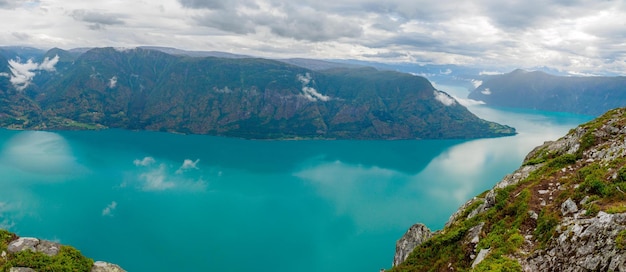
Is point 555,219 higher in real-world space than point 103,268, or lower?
higher

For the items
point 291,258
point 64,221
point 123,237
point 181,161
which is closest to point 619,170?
point 291,258

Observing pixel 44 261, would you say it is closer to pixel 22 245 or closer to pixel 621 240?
pixel 22 245

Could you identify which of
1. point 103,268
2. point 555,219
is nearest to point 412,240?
point 555,219

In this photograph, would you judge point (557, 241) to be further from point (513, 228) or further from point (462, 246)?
point (462, 246)

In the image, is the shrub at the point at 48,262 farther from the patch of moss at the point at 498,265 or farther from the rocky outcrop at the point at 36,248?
the patch of moss at the point at 498,265

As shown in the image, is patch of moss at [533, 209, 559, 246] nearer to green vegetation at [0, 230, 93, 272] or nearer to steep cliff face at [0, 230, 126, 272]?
steep cliff face at [0, 230, 126, 272]

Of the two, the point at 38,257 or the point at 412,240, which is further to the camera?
the point at 412,240

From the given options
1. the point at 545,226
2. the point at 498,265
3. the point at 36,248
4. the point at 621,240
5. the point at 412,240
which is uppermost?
the point at 621,240

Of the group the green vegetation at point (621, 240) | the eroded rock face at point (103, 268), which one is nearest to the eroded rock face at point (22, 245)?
the eroded rock face at point (103, 268)
